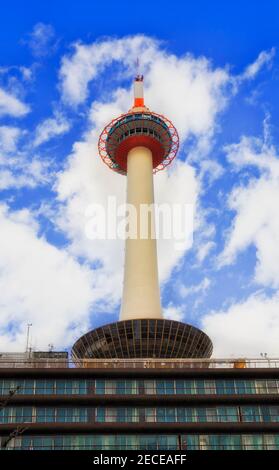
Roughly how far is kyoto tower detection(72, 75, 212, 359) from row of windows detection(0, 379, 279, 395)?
15.3 metres

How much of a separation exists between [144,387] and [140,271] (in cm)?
3654

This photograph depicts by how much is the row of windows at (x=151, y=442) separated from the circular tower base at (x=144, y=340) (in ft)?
75.6

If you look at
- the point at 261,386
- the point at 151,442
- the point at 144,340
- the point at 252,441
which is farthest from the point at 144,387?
the point at 261,386

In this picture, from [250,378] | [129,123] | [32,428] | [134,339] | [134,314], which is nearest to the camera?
[32,428]

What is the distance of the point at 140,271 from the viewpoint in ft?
446

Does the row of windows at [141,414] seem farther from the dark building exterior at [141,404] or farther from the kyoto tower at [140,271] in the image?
the kyoto tower at [140,271]

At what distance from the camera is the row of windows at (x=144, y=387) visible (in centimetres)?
10219

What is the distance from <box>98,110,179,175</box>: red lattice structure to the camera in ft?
498

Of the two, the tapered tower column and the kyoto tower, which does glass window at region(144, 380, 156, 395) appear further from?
the tapered tower column

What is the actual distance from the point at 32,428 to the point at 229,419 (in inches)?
1170

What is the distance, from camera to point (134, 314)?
424 ft

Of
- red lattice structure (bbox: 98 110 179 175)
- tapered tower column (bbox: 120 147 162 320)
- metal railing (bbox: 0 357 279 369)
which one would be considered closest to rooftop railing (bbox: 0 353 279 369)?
metal railing (bbox: 0 357 279 369)
